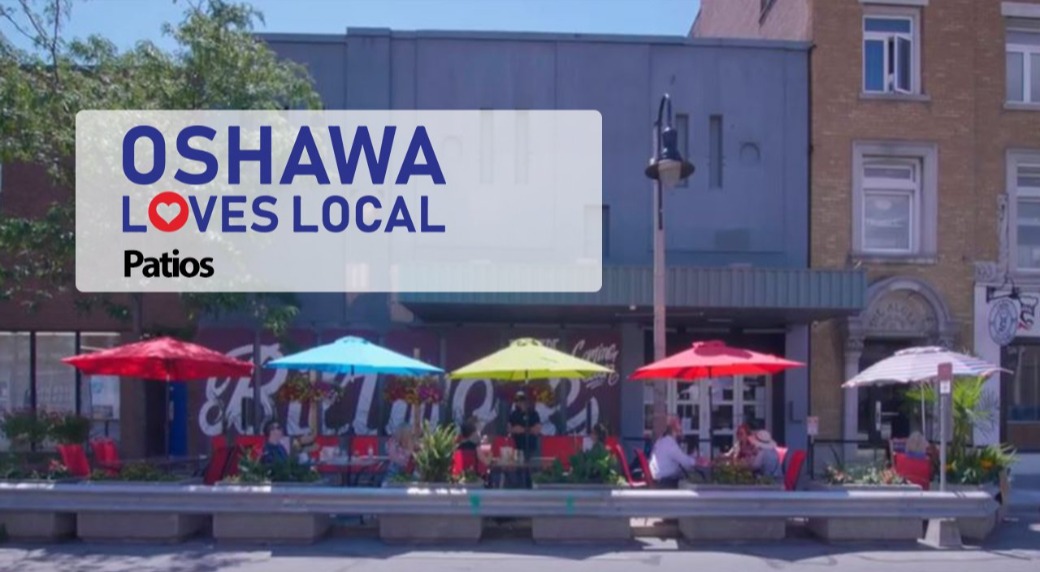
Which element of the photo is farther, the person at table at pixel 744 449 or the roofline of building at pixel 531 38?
the roofline of building at pixel 531 38

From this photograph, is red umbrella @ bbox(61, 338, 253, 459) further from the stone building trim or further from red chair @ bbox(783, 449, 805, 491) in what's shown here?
the stone building trim

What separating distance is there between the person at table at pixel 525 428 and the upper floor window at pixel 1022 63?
12.3 m

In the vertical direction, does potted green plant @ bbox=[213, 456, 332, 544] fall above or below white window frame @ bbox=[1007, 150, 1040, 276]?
below

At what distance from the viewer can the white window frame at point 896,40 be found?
876 inches

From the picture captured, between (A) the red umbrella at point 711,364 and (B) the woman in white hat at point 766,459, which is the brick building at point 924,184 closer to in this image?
(B) the woman in white hat at point 766,459

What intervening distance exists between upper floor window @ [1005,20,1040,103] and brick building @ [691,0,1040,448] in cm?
2

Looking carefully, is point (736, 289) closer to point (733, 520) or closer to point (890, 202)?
point (890, 202)

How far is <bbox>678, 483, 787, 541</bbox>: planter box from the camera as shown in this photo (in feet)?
42.8

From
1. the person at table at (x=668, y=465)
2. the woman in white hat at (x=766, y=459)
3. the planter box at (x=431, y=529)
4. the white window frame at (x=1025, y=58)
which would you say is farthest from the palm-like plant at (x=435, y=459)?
the white window frame at (x=1025, y=58)

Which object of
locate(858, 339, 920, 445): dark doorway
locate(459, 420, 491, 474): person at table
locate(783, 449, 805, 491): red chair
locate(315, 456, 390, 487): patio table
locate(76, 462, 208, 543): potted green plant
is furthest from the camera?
locate(858, 339, 920, 445): dark doorway

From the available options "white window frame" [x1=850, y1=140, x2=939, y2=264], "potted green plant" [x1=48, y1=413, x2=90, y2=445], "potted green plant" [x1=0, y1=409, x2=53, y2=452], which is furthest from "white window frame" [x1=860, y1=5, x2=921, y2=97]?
"potted green plant" [x1=0, y1=409, x2=53, y2=452]

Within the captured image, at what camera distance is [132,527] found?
1289 centimetres

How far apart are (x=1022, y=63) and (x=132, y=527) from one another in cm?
1909

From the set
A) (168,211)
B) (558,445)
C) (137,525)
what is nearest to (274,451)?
(137,525)
